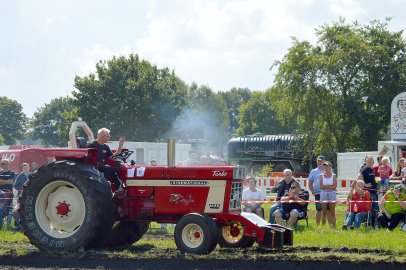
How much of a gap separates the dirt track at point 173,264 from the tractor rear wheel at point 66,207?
65 centimetres

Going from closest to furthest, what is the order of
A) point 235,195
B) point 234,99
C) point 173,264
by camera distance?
point 173,264 → point 235,195 → point 234,99

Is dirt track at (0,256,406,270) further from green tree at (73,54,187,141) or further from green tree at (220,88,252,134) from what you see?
green tree at (220,88,252,134)

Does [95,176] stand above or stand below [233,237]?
above

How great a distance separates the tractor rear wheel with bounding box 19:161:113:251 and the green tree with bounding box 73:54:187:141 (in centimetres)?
3735

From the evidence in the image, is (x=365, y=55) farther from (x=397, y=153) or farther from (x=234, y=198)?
(x=234, y=198)

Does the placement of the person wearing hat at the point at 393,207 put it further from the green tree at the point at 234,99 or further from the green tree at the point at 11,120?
the green tree at the point at 234,99

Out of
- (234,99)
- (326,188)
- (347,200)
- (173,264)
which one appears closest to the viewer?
(173,264)

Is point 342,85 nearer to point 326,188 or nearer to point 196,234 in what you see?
point 326,188

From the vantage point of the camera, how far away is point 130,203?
11641mm

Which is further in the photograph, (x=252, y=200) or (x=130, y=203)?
(x=252, y=200)

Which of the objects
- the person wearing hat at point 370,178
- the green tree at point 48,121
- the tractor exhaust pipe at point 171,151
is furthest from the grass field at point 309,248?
the green tree at point 48,121

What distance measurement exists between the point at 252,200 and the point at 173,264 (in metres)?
6.61

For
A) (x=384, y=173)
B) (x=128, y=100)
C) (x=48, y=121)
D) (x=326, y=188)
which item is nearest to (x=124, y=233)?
(x=326, y=188)

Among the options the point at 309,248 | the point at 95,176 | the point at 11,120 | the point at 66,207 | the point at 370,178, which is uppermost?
the point at 11,120
